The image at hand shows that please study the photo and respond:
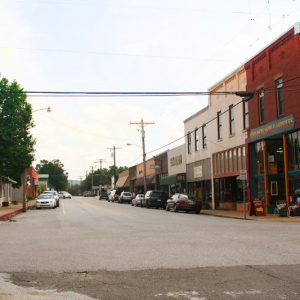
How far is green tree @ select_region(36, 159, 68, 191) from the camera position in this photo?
182 metres

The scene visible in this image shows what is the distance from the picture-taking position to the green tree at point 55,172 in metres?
182

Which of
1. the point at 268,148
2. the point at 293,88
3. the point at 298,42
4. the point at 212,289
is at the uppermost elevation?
the point at 298,42

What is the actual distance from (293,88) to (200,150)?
18.9 m

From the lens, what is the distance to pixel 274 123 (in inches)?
1172

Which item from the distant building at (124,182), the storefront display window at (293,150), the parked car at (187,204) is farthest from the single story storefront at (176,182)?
the distant building at (124,182)

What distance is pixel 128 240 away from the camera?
14.8m

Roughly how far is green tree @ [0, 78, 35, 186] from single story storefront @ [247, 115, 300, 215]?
18.9 metres

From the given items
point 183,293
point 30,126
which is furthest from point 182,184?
point 183,293

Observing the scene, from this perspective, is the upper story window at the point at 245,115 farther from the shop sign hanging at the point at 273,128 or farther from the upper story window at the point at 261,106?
the upper story window at the point at 261,106

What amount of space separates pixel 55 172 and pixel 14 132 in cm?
14571

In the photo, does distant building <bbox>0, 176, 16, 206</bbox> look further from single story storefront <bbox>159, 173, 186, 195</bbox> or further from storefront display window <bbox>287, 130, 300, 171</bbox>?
storefront display window <bbox>287, 130, 300, 171</bbox>

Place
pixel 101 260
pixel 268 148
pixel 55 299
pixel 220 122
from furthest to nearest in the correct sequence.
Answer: pixel 220 122 → pixel 268 148 → pixel 101 260 → pixel 55 299

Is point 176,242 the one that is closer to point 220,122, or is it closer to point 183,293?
point 183,293

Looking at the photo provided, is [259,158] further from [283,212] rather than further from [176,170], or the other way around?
[176,170]
